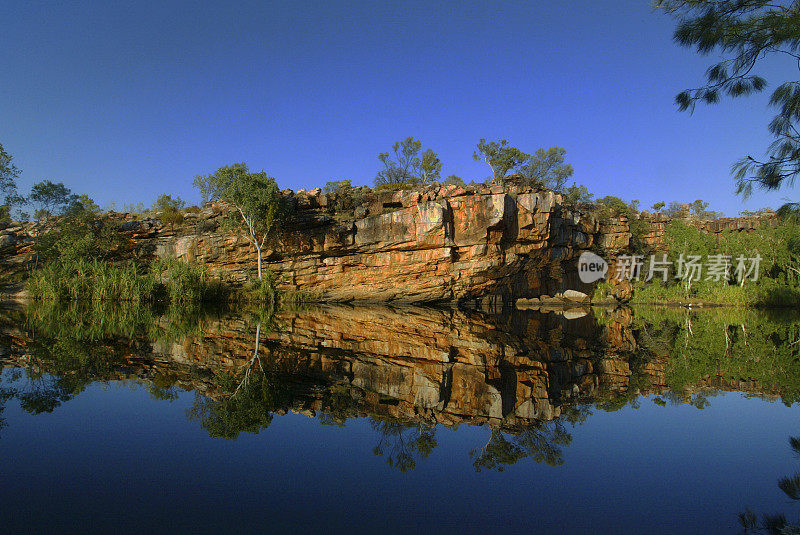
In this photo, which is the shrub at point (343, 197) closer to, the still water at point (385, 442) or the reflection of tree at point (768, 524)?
the still water at point (385, 442)

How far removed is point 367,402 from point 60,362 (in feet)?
14.9

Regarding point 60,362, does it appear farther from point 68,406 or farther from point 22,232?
point 22,232

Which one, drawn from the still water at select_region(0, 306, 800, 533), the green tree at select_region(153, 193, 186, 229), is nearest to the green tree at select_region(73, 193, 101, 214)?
the green tree at select_region(153, 193, 186, 229)

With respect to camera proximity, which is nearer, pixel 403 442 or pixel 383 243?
pixel 403 442

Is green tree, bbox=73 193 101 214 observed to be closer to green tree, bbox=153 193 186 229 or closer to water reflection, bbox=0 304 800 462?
green tree, bbox=153 193 186 229

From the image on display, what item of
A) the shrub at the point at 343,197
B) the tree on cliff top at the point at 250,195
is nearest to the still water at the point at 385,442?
the tree on cliff top at the point at 250,195

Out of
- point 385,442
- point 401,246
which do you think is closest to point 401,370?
point 385,442

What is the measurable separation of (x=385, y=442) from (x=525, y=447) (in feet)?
3.69

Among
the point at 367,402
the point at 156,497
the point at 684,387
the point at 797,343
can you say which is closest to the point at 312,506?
the point at 156,497

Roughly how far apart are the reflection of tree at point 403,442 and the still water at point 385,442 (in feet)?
0.06

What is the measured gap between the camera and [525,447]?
341 centimetres

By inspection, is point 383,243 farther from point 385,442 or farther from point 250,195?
point 385,442

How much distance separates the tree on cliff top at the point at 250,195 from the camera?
2278 centimetres

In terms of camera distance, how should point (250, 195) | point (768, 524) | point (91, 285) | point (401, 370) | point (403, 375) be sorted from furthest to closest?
point (250, 195) → point (91, 285) → point (401, 370) → point (403, 375) → point (768, 524)
